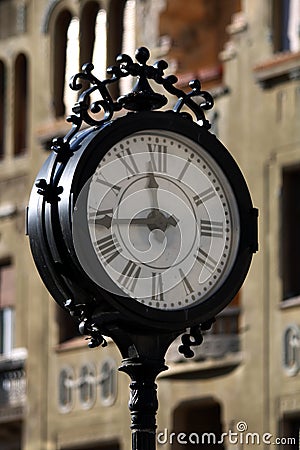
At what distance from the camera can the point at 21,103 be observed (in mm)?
36219

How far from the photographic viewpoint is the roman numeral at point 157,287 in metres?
7.24

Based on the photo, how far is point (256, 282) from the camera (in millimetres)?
29578

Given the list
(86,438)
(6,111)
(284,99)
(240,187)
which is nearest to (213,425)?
(86,438)

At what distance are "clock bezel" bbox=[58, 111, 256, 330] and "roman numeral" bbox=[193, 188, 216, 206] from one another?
9 cm

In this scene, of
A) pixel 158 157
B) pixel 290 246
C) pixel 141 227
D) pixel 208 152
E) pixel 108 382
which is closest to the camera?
pixel 141 227

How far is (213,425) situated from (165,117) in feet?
81.0

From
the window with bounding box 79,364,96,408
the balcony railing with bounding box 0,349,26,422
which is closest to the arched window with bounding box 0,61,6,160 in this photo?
the balcony railing with bounding box 0,349,26,422

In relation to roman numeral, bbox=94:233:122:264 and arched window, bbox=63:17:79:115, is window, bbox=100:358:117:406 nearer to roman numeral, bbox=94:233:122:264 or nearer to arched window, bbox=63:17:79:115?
arched window, bbox=63:17:79:115

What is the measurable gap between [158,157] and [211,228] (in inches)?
14.3

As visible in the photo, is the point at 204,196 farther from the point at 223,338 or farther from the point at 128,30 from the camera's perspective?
the point at 128,30

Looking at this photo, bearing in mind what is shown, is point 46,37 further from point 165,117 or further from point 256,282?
point 165,117

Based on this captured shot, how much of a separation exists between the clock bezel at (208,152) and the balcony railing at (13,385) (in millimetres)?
27115

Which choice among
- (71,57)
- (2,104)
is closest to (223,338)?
(71,57)

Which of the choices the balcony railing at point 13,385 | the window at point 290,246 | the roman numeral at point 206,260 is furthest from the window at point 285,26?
the roman numeral at point 206,260
